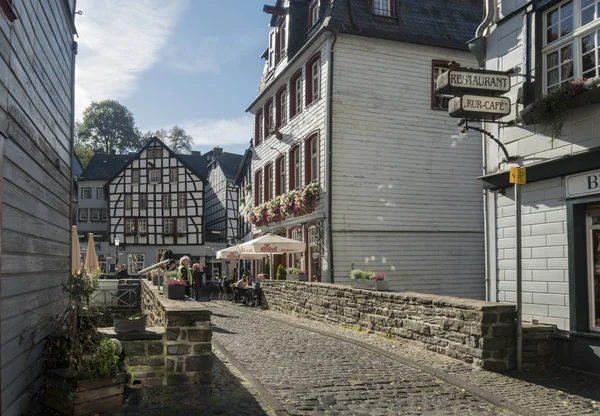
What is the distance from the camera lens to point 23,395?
228 inches

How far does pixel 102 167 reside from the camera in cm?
5956

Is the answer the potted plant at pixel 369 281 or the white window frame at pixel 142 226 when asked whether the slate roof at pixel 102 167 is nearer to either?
the white window frame at pixel 142 226

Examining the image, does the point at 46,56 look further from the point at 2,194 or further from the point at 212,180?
the point at 212,180

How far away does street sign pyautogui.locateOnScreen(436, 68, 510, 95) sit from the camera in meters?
9.55

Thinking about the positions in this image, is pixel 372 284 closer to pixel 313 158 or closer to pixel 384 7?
pixel 313 158

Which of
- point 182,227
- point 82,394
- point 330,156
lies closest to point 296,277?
point 330,156

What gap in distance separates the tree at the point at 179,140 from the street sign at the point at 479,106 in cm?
6313

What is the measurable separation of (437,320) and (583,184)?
119 inches

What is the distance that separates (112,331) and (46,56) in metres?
3.44

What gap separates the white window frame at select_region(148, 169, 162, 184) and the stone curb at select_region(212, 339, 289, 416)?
42675mm

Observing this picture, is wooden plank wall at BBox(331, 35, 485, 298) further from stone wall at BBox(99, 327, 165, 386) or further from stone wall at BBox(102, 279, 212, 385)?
stone wall at BBox(99, 327, 165, 386)

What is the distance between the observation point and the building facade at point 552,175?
352 inches

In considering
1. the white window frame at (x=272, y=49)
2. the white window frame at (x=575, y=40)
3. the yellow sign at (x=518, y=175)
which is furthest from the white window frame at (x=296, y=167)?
the yellow sign at (x=518, y=175)

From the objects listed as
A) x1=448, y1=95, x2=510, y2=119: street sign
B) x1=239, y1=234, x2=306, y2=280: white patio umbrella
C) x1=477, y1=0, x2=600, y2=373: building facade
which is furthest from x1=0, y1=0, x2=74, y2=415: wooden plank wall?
x1=239, y1=234, x2=306, y2=280: white patio umbrella
